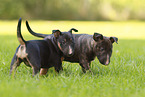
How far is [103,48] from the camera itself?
13.9ft

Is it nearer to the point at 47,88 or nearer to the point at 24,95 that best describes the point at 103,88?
the point at 47,88

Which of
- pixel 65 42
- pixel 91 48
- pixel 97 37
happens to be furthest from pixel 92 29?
pixel 65 42

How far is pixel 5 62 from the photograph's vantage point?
5.16 meters

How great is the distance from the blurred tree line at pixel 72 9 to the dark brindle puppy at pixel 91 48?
89.9 ft

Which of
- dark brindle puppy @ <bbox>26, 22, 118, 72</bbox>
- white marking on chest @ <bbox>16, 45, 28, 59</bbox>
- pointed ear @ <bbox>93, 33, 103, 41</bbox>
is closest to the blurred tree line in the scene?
dark brindle puppy @ <bbox>26, 22, 118, 72</bbox>

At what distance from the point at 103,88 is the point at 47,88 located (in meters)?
0.90

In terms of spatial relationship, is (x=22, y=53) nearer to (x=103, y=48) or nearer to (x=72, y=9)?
(x=103, y=48)

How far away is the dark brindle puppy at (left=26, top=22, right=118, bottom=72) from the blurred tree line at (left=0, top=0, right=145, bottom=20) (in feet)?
89.9

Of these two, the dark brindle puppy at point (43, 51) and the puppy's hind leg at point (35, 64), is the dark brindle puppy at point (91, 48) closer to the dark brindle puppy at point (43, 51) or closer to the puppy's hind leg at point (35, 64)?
the dark brindle puppy at point (43, 51)

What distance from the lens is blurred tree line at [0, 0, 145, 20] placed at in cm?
3176

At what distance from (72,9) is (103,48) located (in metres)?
28.5

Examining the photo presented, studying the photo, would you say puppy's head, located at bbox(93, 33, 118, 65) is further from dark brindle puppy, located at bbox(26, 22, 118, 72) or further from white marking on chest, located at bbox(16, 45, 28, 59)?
white marking on chest, located at bbox(16, 45, 28, 59)

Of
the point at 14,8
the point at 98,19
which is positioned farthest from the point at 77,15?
the point at 14,8

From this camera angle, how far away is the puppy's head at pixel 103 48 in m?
4.23
